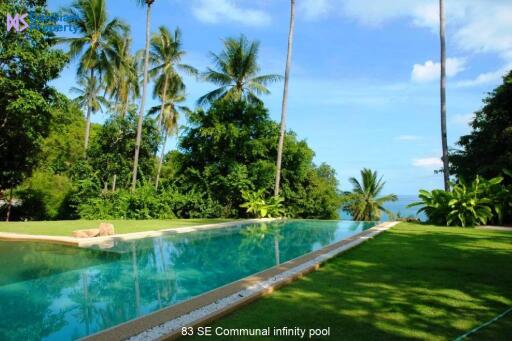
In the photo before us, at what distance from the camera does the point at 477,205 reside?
37.4 feet

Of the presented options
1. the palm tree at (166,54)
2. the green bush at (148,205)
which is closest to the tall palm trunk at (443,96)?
the green bush at (148,205)

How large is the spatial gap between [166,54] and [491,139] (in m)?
18.4

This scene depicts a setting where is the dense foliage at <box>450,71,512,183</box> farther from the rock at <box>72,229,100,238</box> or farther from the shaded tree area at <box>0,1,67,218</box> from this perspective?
the shaded tree area at <box>0,1,67,218</box>

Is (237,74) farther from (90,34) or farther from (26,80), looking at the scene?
(26,80)

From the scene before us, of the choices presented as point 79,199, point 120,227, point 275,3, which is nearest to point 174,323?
point 120,227

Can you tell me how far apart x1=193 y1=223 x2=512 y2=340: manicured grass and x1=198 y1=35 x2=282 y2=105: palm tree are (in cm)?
1581

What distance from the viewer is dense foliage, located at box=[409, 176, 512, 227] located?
1123cm

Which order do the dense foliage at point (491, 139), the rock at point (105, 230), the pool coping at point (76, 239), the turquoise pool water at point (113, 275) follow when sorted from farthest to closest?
the dense foliage at point (491, 139) < the rock at point (105, 230) < the pool coping at point (76, 239) < the turquoise pool water at point (113, 275)

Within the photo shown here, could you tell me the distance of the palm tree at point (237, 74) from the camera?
2062 cm

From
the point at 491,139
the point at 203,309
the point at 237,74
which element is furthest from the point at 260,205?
the point at 203,309

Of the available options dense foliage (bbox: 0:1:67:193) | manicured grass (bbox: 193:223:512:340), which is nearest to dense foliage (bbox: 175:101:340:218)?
dense foliage (bbox: 0:1:67:193)

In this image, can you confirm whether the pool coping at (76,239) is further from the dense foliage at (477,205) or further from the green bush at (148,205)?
the dense foliage at (477,205)

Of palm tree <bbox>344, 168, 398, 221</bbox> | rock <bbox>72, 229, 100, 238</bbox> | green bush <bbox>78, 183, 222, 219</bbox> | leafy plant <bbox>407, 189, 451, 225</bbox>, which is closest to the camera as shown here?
rock <bbox>72, 229, 100, 238</bbox>

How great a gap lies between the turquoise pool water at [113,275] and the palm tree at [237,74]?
11786 mm
